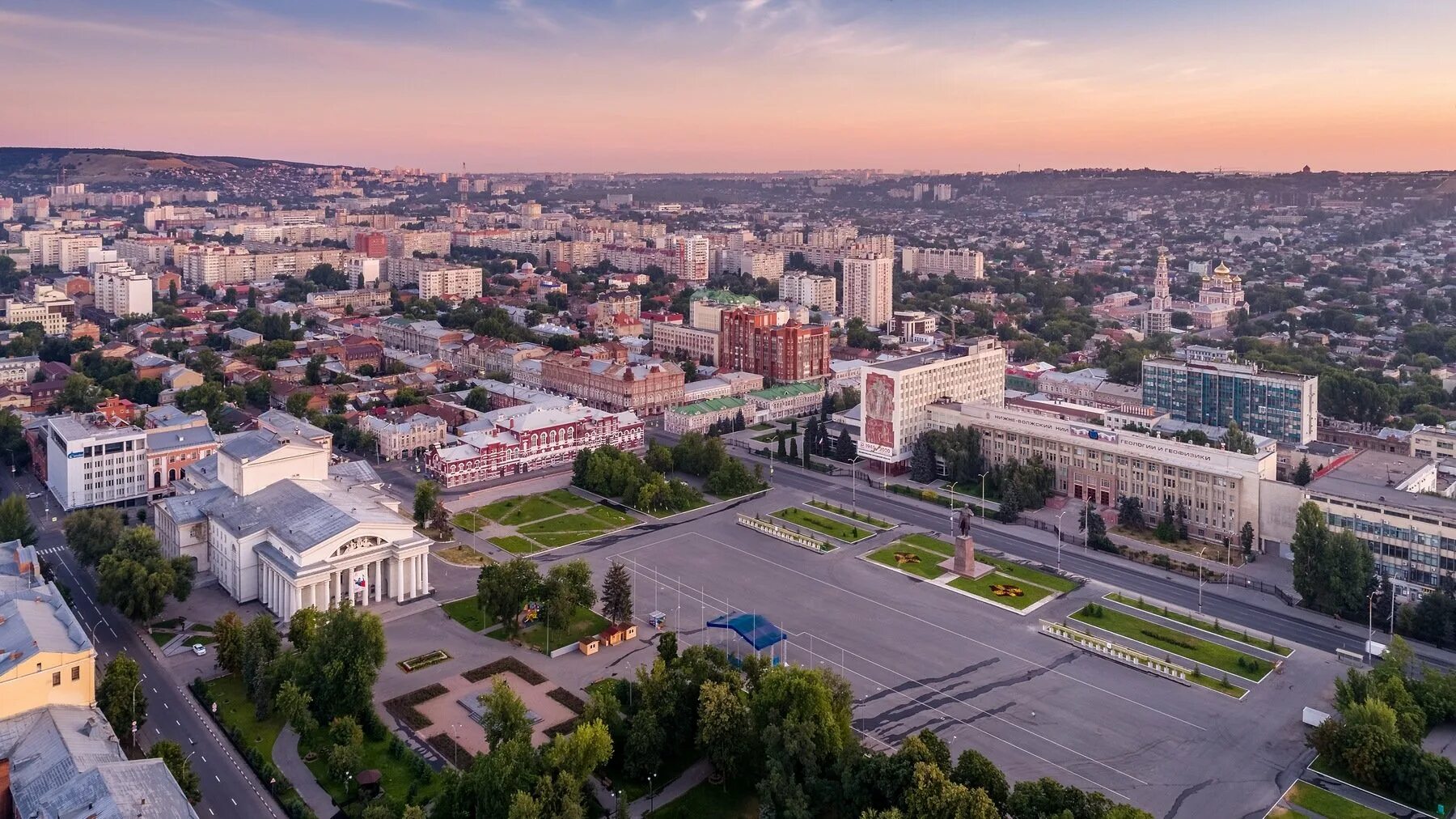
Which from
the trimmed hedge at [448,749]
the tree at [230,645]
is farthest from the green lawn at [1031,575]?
the tree at [230,645]

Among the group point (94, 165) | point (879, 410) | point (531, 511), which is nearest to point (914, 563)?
point (879, 410)

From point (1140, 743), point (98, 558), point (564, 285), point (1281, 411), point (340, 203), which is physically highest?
point (340, 203)

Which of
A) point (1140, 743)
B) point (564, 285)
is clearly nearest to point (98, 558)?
point (1140, 743)

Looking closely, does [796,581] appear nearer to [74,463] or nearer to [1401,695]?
[1401,695]

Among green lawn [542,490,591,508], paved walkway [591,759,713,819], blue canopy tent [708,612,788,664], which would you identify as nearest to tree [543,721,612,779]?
paved walkway [591,759,713,819]

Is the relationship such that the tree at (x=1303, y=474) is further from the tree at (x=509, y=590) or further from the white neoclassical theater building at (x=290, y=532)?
the white neoclassical theater building at (x=290, y=532)

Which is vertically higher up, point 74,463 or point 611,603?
point 74,463
